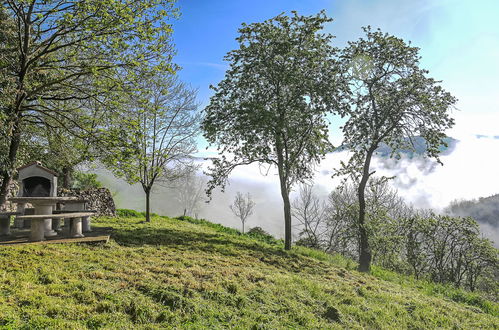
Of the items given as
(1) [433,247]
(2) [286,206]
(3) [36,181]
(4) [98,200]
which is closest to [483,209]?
(1) [433,247]

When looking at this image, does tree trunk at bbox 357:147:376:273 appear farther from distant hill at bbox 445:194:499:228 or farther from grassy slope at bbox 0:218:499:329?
distant hill at bbox 445:194:499:228

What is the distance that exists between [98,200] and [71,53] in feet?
37.2

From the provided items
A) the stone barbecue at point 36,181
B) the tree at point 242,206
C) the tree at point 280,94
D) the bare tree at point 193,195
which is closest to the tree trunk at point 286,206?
the tree at point 280,94

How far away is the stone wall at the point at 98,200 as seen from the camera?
17.9 m

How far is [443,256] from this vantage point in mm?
17250

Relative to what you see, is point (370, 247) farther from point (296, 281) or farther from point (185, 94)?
point (185, 94)

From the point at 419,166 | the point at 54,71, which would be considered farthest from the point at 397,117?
the point at 419,166

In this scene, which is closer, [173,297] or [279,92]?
[173,297]

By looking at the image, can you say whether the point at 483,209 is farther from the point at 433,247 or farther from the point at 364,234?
the point at 364,234

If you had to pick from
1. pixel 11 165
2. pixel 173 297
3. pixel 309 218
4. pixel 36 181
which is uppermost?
pixel 11 165

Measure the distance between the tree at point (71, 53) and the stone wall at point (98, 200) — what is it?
8.57m

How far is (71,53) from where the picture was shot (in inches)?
364

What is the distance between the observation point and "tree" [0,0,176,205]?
27.2 feet

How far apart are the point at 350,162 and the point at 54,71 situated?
1318cm
